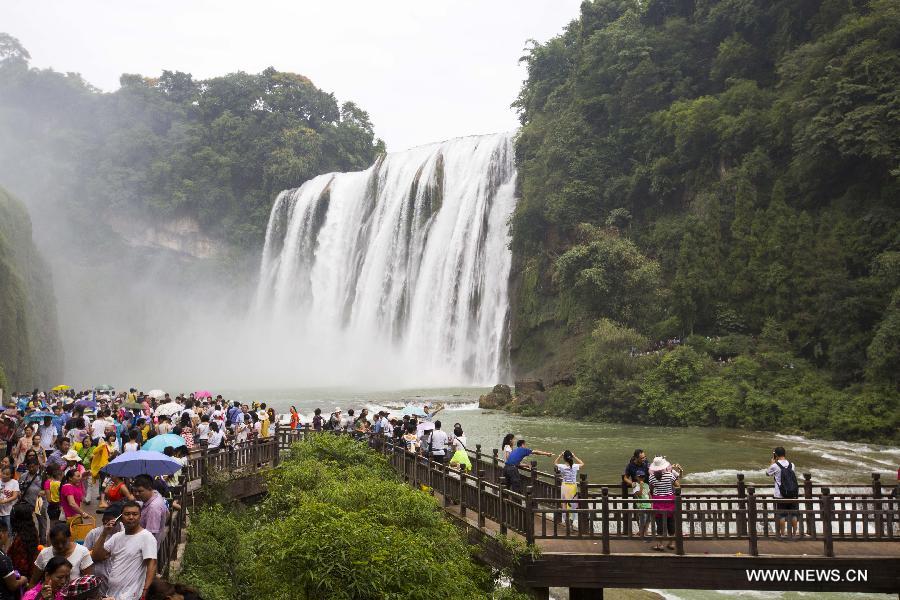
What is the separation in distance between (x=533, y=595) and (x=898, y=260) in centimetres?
2167

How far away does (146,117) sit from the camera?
240ft

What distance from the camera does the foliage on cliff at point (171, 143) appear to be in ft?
214

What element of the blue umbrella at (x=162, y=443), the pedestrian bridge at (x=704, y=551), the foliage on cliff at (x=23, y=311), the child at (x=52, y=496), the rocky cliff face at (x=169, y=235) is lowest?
the pedestrian bridge at (x=704, y=551)

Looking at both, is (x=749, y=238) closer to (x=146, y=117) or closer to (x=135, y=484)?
(x=135, y=484)

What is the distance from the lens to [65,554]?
5.74 metres

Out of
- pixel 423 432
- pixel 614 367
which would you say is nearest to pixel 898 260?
pixel 614 367

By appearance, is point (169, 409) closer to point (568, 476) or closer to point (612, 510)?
point (568, 476)

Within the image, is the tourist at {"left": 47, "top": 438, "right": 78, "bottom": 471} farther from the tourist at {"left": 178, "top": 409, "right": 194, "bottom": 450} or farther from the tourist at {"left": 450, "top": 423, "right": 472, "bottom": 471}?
the tourist at {"left": 450, "top": 423, "right": 472, "bottom": 471}

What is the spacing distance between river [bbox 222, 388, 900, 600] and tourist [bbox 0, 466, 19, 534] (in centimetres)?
893

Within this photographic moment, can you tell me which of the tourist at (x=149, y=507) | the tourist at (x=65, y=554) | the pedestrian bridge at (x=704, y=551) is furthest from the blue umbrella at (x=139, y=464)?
the tourist at (x=65, y=554)

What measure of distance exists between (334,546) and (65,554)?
2.30 metres

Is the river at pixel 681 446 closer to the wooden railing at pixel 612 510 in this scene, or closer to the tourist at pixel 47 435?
the wooden railing at pixel 612 510

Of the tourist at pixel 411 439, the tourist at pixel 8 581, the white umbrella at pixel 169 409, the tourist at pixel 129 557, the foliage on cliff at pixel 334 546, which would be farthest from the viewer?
the white umbrella at pixel 169 409

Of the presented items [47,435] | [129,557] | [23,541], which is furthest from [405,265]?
[129,557]
